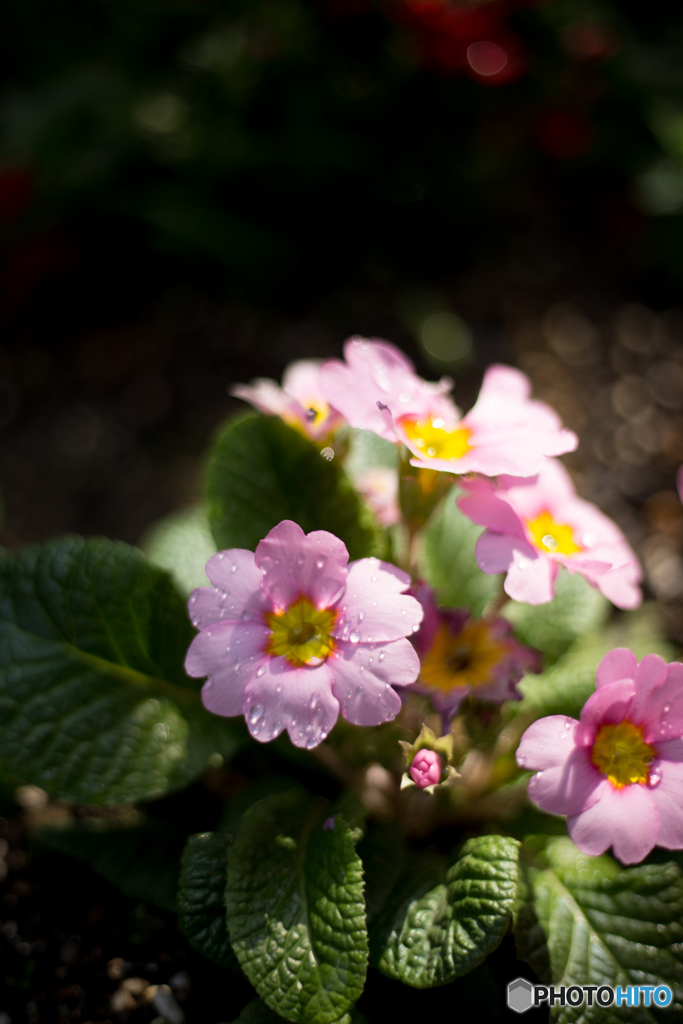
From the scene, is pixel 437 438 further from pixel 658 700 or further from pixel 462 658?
pixel 658 700

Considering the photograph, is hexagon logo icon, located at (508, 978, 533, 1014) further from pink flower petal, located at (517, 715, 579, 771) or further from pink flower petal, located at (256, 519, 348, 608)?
pink flower petal, located at (256, 519, 348, 608)

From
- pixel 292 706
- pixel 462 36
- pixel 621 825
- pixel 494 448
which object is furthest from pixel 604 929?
pixel 462 36

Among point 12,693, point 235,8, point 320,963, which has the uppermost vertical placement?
point 235,8

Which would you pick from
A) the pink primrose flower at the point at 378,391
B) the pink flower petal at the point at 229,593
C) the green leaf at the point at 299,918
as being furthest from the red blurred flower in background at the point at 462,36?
the green leaf at the point at 299,918

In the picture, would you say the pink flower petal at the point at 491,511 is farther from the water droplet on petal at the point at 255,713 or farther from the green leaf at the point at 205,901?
the green leaf at the point at 205,901

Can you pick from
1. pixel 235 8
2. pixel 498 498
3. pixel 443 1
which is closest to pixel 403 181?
pixel 443 1

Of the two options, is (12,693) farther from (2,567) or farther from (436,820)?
(436,820)

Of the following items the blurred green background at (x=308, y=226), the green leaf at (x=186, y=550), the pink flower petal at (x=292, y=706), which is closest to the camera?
the pink flower petal at (x=292, y=706)
